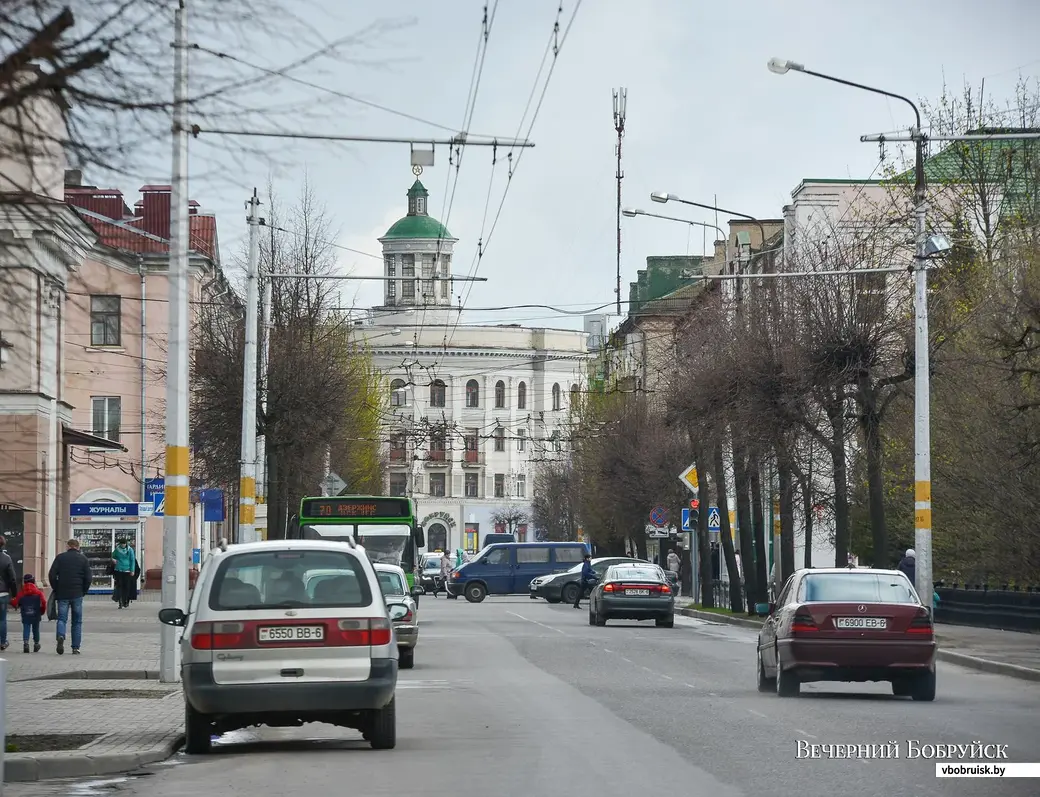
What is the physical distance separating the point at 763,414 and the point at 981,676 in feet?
43.5

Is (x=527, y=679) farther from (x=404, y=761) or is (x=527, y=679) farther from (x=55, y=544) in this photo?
(x=55, y=544)

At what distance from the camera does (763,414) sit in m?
37.3

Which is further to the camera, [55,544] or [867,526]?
[867,526]

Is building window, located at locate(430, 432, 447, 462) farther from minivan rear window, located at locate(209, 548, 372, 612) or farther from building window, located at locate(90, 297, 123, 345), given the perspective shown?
building window, located at locate(90, 297, 123, 345)

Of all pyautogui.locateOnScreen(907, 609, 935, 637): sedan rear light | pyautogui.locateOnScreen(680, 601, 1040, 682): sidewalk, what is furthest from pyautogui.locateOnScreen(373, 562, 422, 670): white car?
pyautogui.locateOnScreen(907, 609, 935, 637): sedan rear light

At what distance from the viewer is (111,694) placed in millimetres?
20156

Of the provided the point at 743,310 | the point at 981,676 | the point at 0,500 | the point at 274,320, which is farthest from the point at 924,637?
the point at 274,320

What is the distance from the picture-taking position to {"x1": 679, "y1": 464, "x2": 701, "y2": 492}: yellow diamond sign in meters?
50.8

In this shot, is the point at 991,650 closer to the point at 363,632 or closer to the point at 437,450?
the point at 363,632

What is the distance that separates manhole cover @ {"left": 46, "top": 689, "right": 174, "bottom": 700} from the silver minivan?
19.2ft

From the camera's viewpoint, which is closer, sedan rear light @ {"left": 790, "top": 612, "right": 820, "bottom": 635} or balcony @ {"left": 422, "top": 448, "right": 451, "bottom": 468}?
sedan rear light @ {"left": 790, "top": 612, "right": 820, "bottom": 635}

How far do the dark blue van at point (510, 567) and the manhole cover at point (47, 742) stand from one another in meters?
52.9

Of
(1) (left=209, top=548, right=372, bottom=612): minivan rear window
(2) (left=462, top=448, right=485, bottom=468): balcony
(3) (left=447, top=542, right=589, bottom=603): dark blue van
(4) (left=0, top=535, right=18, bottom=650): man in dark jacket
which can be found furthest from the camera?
(2) (left=462, top=448, right=485, bottom=468): balcony

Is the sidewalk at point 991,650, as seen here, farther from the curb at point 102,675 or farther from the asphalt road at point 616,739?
the curb at point 102,675
